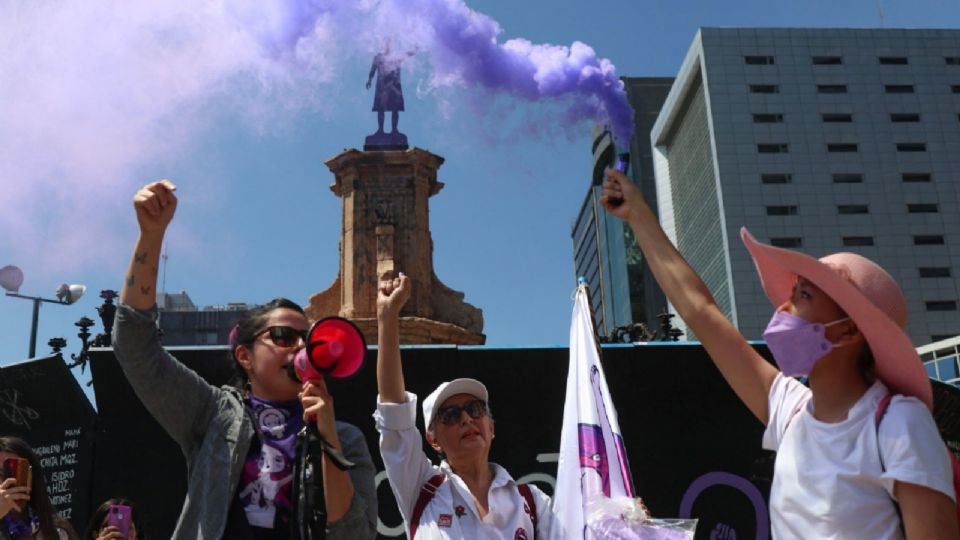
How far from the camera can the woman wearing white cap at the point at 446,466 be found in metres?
3.64

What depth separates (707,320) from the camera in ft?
9.33

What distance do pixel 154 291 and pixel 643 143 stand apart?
10347 centimetres

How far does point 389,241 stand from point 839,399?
573 inches

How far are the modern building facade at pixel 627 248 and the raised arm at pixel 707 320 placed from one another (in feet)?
281

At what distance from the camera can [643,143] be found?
339 feet

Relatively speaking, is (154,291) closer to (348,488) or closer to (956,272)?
(348,488)

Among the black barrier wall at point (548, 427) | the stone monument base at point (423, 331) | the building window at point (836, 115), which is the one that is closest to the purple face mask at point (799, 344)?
the black barrier wall at point (548, 427)

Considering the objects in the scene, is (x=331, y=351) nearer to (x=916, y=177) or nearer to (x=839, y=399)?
(x=839, y=399)

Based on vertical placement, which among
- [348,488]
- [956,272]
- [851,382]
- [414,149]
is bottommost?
[348,488]

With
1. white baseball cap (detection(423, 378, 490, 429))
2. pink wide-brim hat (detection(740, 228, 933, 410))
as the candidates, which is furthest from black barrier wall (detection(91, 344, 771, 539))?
pink wide-brim hat (detection(740, 228, 933, 410))

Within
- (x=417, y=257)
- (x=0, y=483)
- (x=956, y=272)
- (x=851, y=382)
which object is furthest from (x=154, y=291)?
(x=956, y=272)

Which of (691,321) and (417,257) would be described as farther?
(417,257)

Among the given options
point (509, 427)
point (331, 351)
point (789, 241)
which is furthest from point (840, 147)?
point (331, 351)

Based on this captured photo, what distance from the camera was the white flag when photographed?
387 centimetres
